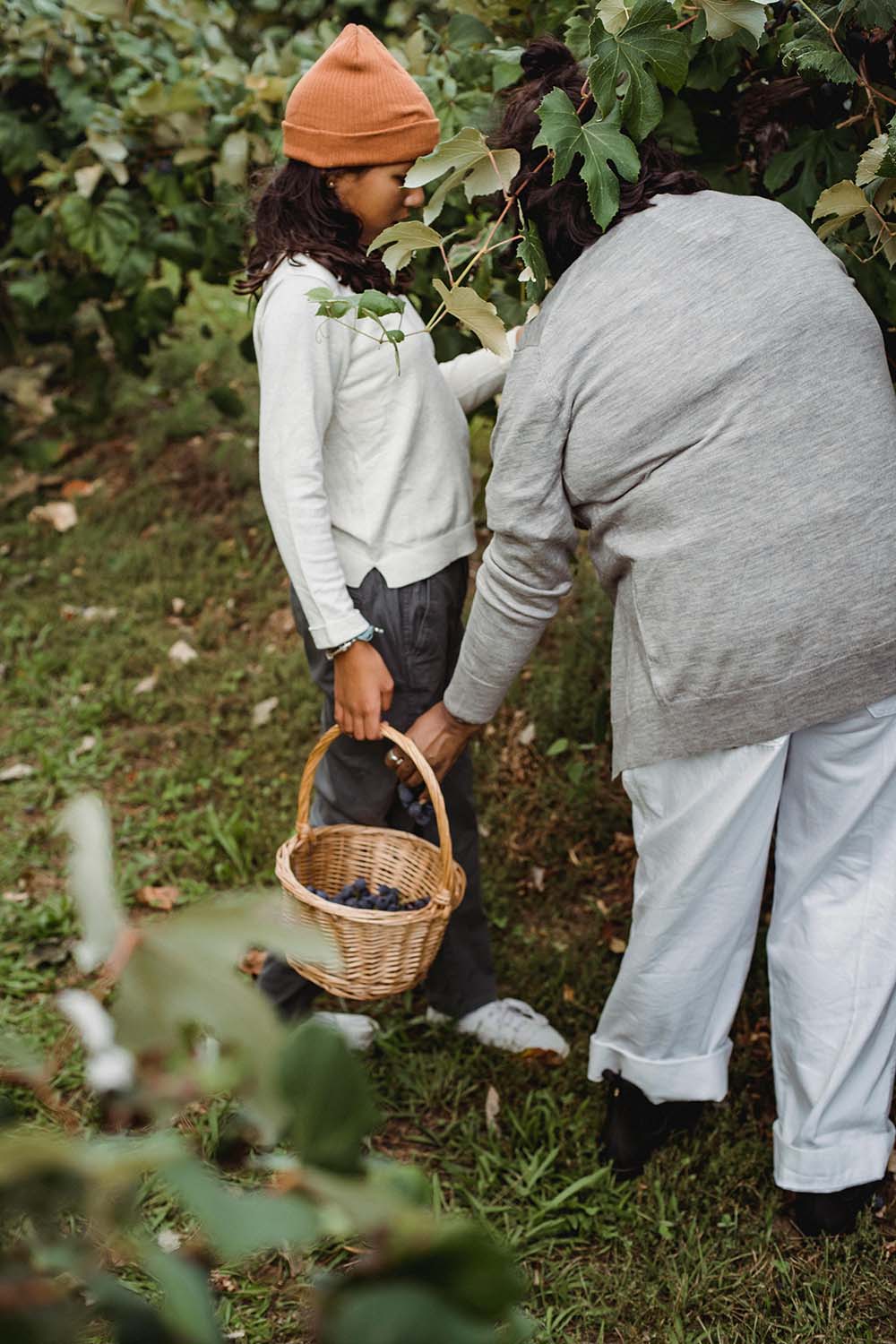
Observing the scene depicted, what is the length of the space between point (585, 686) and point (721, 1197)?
5.25 ft

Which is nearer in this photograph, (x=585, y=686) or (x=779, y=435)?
(x=779, y=435)

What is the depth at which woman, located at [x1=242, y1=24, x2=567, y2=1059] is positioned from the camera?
199cm

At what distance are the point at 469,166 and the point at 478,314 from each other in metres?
0.22

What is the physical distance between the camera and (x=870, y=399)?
1692 millimetres

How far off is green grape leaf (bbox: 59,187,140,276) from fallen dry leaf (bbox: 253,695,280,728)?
1.49 m

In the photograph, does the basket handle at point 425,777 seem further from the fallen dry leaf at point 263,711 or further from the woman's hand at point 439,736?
the fallen dry leaf at point 263,711

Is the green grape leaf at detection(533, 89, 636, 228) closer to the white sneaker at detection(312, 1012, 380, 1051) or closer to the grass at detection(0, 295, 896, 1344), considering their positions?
the grass at detection(0, 295, 896, 1344)

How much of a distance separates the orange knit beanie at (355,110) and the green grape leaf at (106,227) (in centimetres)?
216

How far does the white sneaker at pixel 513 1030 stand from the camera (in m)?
2.55

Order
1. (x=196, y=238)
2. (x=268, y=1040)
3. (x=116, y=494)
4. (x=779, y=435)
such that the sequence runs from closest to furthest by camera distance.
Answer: (x=268, y=1040)
(x=779, y=435)
(x=196, y=238)
(x=116, y=494)

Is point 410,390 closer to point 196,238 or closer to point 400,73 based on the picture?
point 400,73

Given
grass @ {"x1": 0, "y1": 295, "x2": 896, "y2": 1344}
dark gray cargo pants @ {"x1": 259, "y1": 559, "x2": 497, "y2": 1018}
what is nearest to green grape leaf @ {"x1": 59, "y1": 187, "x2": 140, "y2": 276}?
grass @ {"x1": 0, "y1": 295, "x2": 896, "y2": 1344}

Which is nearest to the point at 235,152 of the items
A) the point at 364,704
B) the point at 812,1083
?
the point at 364,704

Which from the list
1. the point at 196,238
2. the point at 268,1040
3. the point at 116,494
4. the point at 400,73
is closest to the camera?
the point at 268,1040
